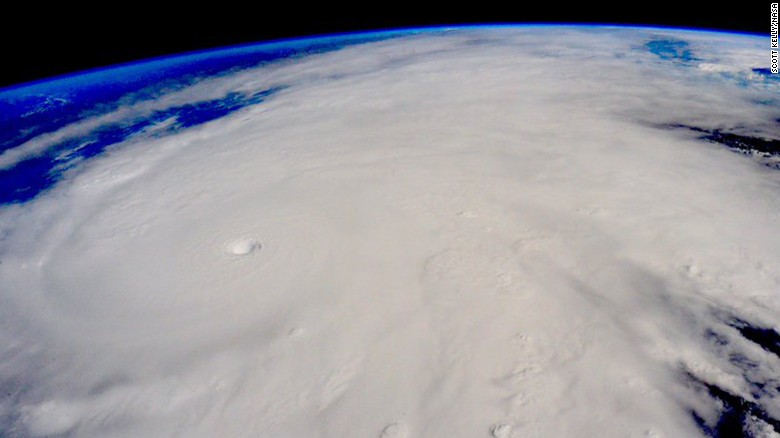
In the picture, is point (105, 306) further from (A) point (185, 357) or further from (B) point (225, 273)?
(A) point (185, 357)

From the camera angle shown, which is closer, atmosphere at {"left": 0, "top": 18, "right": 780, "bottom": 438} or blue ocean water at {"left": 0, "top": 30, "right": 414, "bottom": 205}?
atmosphere at {"left": 0, "top": 18, "right": 780, "bottom": 438}

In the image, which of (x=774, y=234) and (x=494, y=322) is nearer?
(x=494, y=322)

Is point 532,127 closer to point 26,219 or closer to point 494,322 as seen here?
point 494,322

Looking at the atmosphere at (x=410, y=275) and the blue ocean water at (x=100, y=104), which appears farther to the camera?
the blue ocean water at (x=100, y=104)

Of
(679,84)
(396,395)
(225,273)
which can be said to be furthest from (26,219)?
(679,84)

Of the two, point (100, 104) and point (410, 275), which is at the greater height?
point (100, 104)

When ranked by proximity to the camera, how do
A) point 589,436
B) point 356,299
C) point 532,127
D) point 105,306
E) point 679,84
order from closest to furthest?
1. point 589,436
2. point 356,299
3. point 105,306
4. point 532,127
5. point 679,84

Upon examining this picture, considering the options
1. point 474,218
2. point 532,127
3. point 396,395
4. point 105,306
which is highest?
point 532,127

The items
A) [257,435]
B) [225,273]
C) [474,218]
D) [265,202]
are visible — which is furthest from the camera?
[265,202]

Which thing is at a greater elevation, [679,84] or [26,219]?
[679,84]

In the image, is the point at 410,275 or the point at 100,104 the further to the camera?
the point at 100,104
